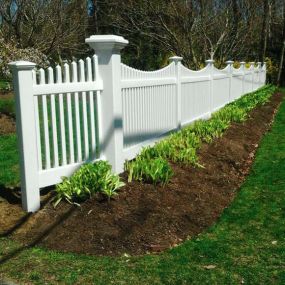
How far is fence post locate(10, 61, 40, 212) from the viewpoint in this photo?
4.40 meters

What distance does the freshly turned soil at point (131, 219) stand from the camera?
4152 millimetres

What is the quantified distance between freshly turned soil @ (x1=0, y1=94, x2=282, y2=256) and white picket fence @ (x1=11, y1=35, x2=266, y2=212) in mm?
342

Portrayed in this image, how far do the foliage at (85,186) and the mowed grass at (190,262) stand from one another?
0.80 meters

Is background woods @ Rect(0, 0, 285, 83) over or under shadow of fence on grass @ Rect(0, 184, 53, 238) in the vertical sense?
over

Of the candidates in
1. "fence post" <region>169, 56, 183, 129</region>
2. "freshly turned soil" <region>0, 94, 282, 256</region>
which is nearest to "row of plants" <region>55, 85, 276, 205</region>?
"freshly turned soil" <region>0, 94, 282, 256</region>

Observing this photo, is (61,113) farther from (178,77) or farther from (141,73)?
(178,77)

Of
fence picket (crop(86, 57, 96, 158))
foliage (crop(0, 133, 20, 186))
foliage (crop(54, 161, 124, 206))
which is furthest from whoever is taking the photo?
foliage (crop(0, 133, 20, 186))

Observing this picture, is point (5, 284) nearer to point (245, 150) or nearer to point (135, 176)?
point (135, 176)

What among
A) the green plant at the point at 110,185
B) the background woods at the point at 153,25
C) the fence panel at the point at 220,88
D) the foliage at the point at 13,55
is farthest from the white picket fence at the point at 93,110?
the background woods at the point at 153,25

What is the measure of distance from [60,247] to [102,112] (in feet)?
6.42

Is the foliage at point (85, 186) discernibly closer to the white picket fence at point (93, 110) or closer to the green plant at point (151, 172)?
the white picket fence at point (93, 110)

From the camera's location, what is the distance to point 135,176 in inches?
217

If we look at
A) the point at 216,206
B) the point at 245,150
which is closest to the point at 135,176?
the point at 216,206

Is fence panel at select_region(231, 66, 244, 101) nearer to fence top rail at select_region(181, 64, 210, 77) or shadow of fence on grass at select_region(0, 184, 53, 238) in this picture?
fence top rail at select_region(181, 64, 210, 77)
